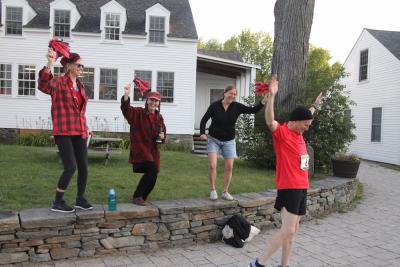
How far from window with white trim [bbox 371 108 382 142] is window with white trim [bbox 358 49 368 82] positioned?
2.27 metres

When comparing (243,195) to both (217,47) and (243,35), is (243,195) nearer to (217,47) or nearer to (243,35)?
(243,35)

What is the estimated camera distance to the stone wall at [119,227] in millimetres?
→ 4371

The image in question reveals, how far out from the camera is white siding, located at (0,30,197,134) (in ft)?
59.9

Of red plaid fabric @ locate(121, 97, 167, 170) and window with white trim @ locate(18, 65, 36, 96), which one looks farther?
window with white trim @ locate(18, 65, 36, 96)

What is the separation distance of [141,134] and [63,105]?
3.56 feet

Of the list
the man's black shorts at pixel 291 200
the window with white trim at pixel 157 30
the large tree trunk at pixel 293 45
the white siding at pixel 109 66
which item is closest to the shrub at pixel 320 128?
the large tree trunk at pixel 293 45

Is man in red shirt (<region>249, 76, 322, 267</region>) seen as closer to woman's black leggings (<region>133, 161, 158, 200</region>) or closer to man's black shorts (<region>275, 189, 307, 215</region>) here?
man's black shorts (<region>275, 189, 307, 215</region>)

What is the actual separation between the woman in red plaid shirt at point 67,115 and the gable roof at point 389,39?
1814cm

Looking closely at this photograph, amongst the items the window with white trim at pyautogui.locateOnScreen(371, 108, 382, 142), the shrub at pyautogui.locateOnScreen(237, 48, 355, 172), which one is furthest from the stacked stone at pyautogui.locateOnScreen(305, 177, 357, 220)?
the window with white trim at pyautogui.locateOnScreen(371, 108, 382, 142)

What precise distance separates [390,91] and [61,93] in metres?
18.3

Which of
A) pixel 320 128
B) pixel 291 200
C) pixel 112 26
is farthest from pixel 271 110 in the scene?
pixel 112 26

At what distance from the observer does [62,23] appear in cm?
1862

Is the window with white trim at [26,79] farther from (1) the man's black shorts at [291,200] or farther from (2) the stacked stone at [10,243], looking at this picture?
(1) the man's black shorts at [291,200]

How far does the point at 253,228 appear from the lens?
5.85 m
